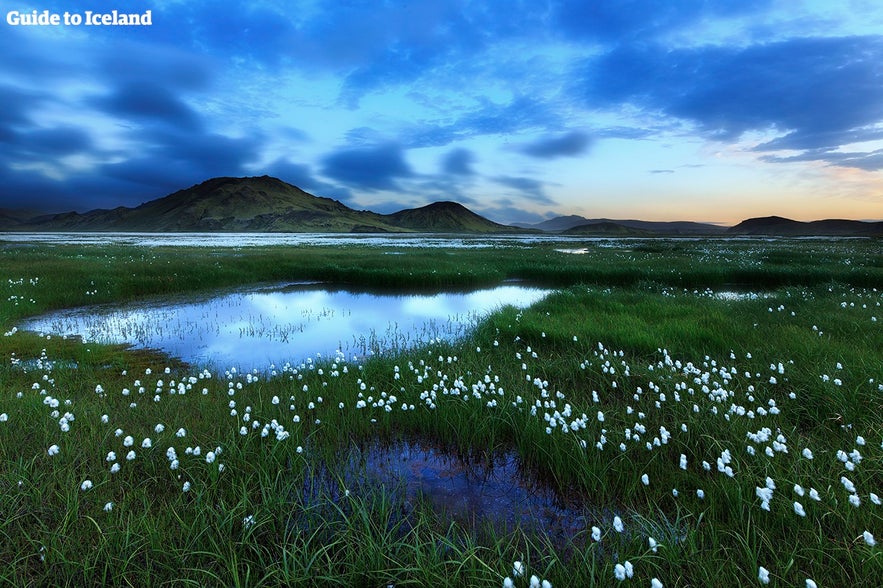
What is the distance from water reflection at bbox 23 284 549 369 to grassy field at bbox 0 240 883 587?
5.99 feet

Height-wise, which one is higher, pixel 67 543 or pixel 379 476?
pixel 67 543

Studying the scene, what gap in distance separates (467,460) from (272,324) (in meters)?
11.2

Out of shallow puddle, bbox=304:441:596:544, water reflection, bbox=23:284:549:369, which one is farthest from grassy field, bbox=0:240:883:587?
water reflection, bbox=23:284:549:369

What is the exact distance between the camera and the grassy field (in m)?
3.16

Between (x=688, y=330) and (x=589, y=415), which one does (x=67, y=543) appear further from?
(x=688, y=330)

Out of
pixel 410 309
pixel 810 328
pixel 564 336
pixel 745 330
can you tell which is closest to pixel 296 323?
pixel 410 309

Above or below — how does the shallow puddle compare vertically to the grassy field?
below

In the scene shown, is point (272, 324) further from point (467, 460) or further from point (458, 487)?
point (458, 487)

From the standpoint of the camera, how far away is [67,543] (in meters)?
3.33

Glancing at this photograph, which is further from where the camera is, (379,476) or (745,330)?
(745,330)

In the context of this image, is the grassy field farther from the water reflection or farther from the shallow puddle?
the water reflection

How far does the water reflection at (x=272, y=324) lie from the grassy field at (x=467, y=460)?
5.99ft

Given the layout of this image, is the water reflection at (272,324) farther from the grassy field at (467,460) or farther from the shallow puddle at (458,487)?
the shallow puddle at (458,487)

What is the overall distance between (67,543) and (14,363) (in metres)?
8.28
